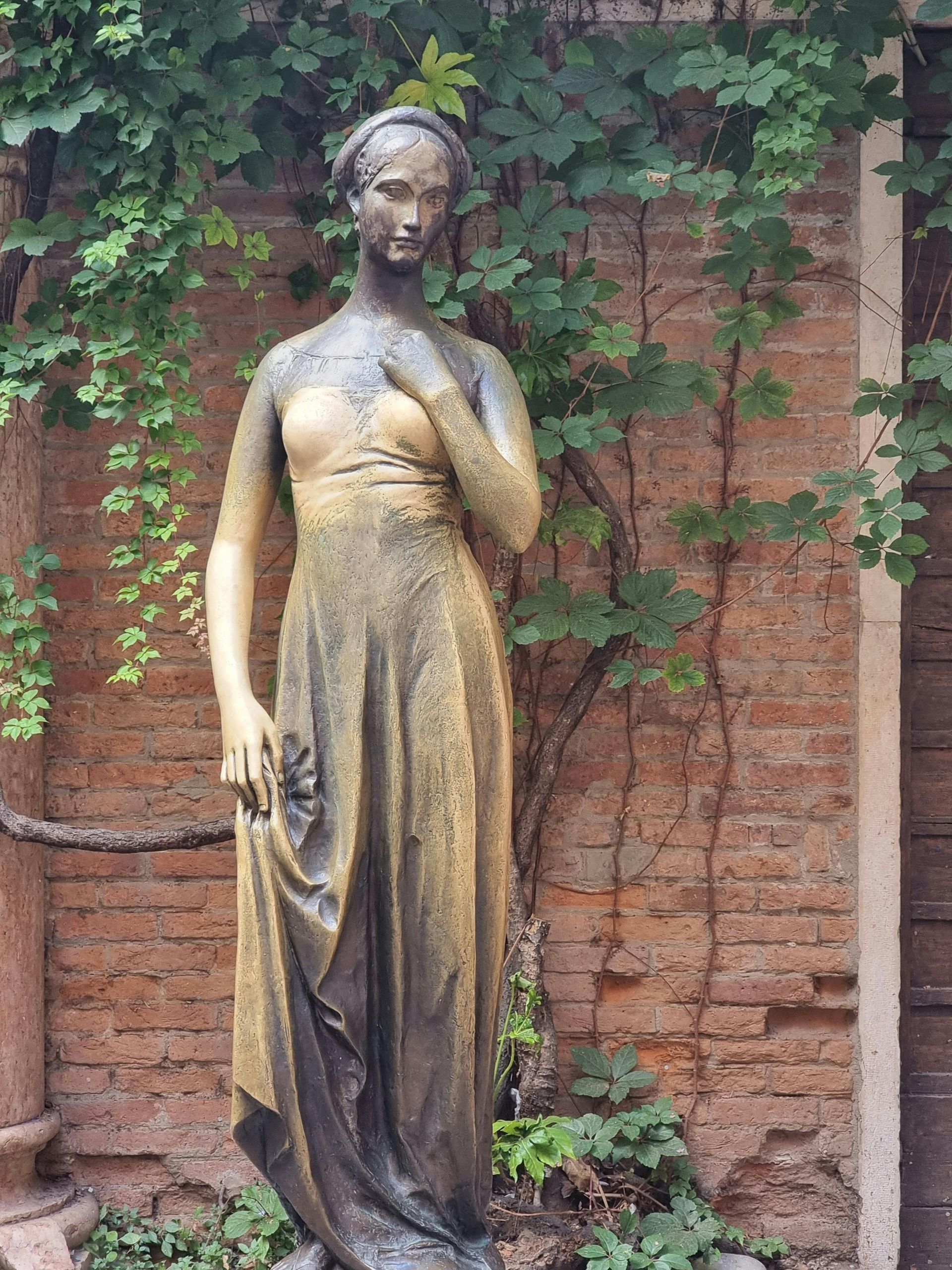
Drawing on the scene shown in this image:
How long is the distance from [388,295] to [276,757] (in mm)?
854

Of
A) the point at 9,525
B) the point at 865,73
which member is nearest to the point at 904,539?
the point at 865,73

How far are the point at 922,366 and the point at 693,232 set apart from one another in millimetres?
661

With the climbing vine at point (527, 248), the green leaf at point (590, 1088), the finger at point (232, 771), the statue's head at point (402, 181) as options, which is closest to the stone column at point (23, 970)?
the climbing vine at point (527, 248)

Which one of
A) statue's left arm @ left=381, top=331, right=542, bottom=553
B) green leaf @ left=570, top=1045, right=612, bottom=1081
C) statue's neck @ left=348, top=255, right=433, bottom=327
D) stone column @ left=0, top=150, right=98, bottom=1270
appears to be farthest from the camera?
green leaf @ left=570, top=1045, right=612, bottom=1081

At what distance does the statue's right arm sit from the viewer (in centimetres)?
256

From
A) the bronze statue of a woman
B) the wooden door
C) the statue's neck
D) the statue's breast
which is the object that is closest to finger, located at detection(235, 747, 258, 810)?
the bronze statue of a woman

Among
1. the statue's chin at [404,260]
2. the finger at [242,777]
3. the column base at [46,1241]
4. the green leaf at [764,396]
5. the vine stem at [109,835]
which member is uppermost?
the green leaf at [764,396]

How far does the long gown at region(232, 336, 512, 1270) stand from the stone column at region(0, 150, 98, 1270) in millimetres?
1373

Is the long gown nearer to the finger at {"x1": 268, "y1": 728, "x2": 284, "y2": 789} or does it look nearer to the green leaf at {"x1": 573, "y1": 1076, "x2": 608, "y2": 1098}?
the finger at {"x1": 268, "y1": 728, "x2": 284, "y2": 789}

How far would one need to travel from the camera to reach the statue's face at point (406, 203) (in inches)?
99.6

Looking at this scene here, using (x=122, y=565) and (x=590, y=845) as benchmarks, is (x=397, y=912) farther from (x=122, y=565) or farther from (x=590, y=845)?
(x=122, y=565)

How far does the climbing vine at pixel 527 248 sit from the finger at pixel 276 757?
113 centimetres

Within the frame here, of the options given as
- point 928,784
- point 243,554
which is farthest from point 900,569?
point 243,554

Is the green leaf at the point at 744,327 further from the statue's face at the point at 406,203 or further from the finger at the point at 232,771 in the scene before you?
the finger at the point at 232,771
